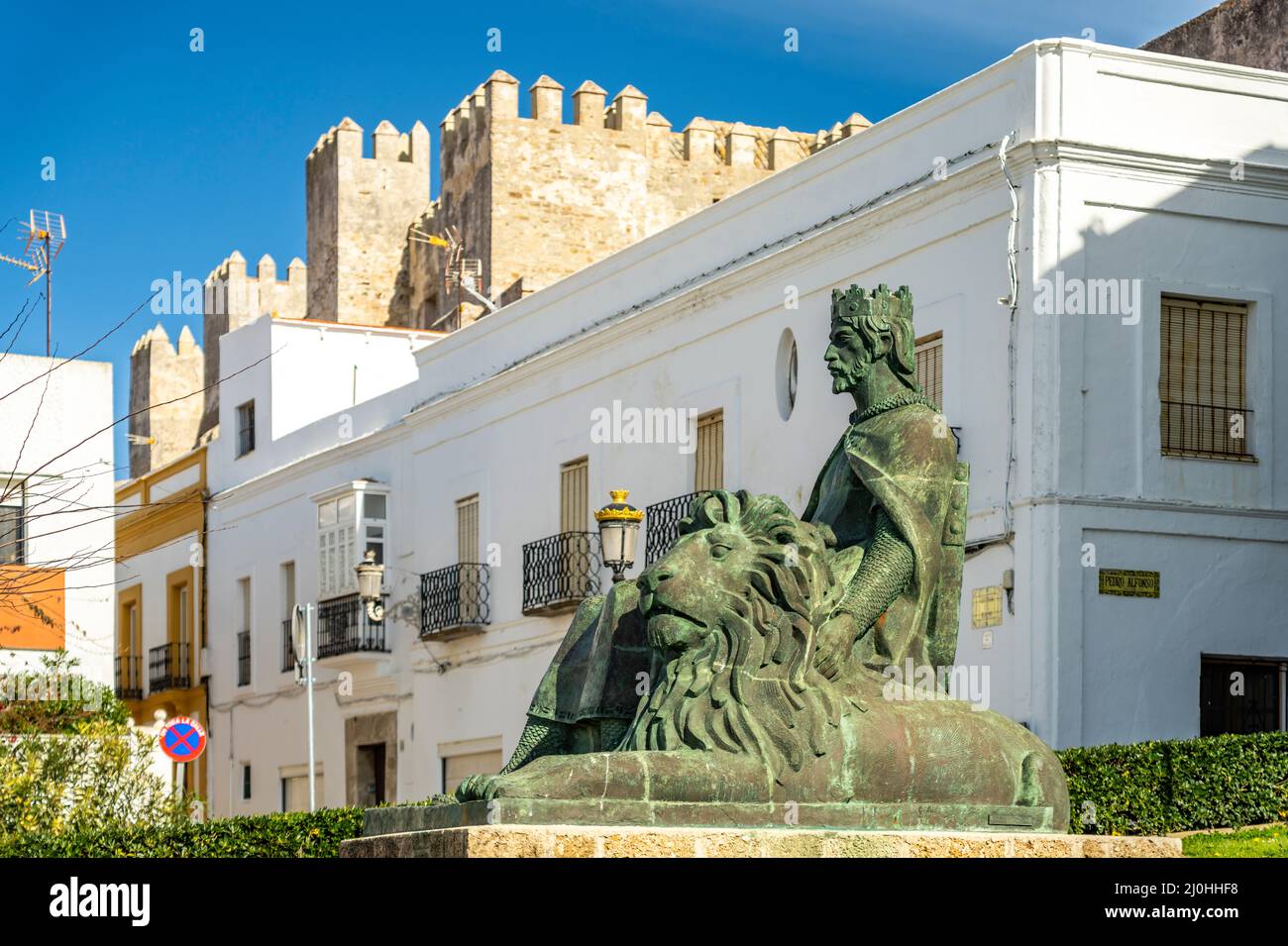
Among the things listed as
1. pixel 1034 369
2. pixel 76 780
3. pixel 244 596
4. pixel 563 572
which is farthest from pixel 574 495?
pixel 244 596

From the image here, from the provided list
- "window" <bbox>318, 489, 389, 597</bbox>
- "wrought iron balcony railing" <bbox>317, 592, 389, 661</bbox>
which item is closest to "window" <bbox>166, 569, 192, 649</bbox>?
"window" <bbox>318, 489, 389, 597</bbox>

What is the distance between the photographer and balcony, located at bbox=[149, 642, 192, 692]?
109 feet

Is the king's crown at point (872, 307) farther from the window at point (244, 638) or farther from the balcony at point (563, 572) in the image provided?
the window at point (244, 638)

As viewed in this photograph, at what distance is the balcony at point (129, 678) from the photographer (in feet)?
111

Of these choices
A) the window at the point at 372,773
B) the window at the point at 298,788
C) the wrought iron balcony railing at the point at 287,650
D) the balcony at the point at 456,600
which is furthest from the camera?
the wrought iron balcony railing at the point at 287,650

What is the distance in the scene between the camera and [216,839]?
17.4 metres

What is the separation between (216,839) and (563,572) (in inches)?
261

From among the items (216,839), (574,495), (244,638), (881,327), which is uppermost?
(881,327)

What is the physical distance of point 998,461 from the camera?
17531 mm

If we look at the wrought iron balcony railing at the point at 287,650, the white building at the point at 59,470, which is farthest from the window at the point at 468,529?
the wrought iron balcony railing at the point at 287,650

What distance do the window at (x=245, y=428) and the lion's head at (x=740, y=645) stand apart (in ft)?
84.6

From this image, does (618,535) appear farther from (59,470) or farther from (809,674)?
(59,470)

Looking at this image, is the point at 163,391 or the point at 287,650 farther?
the point at 163,391

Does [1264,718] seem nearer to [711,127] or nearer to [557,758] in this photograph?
[557,758]
